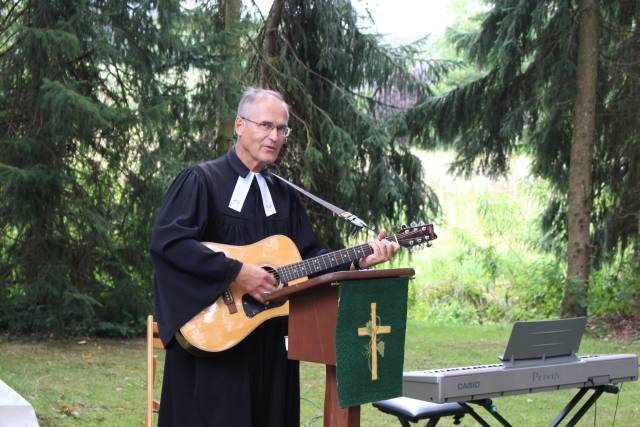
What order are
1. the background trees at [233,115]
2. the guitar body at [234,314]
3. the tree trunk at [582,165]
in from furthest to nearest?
the tree trunk at [582,165]
the background trees at [233,115]
the guitar body at [234,314]

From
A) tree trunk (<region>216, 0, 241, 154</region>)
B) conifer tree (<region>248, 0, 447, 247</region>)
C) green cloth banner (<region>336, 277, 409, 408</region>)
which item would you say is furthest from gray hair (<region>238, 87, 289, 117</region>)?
conifer tree (<region>248, 0, 447, 247</region>)

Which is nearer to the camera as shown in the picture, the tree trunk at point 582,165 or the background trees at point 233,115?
the background trees at point 233,115

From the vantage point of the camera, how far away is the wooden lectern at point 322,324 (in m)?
3.19

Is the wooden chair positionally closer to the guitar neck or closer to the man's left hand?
the guitar neck

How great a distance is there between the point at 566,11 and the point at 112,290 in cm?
707

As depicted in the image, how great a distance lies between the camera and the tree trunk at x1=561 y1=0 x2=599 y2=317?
12.2 metres

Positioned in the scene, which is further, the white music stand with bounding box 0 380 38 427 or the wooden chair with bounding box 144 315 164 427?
the wooden chair with bounding box 144 315 164 427

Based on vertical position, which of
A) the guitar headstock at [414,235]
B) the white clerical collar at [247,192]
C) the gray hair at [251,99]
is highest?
the gray hair at [251,99]

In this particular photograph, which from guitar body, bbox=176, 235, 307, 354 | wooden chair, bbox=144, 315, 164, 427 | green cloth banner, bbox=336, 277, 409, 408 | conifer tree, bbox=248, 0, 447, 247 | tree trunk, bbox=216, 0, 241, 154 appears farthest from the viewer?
conifer tree, bbox=248, 0, 447, 247

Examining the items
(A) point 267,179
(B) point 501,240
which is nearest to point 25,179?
(A) point 267,179

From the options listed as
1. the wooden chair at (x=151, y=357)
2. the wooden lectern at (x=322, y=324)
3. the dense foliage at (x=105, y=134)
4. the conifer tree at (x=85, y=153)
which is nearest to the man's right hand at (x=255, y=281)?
the wooden lectern at (x=322, y=324)

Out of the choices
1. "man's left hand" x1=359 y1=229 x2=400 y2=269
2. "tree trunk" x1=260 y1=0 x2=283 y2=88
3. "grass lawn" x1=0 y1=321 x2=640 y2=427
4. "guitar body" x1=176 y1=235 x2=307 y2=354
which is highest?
A: "tree trunk" x1=260 y1=0 x2=283 y2=88

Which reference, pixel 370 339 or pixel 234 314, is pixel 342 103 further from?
pixel 370 339

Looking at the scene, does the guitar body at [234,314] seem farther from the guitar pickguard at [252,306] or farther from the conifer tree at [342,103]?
the conifer tree at [342,103]
